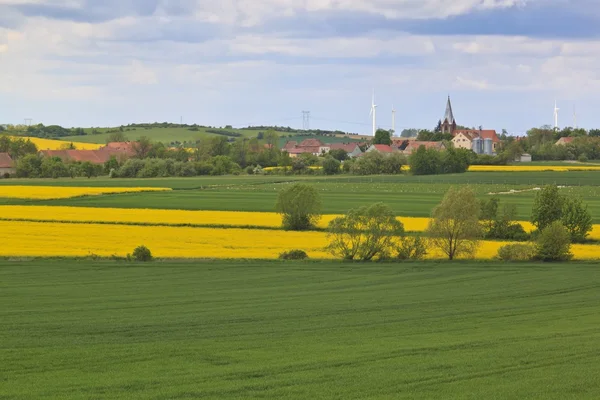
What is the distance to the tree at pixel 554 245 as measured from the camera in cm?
4506

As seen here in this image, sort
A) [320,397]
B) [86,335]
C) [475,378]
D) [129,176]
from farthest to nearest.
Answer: [129,176], [86,335], [475,378], [320,397]

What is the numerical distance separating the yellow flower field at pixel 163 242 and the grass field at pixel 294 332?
5482 millimetres

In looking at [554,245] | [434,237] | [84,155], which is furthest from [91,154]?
[554,245]

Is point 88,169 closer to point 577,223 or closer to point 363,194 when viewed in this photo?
point 363,194

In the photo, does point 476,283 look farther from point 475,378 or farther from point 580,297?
point 475,378

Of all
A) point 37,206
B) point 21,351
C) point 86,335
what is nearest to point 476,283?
point 86,335

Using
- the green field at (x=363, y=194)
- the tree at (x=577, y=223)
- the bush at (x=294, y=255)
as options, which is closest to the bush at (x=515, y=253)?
the tree at (x=577, y=223)

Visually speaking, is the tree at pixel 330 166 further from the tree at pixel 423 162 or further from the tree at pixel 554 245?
the tree at pixel 554 245

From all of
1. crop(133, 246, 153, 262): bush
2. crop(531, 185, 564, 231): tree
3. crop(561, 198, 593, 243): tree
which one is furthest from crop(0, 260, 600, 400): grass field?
crop(531, 185, 564, 231): tree

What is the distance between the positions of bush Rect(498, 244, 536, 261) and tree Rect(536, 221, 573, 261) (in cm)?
58

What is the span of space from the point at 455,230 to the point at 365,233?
4966mm

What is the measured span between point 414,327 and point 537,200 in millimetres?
33761

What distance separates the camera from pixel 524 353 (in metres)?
20.2

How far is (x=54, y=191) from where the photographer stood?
91000mm
